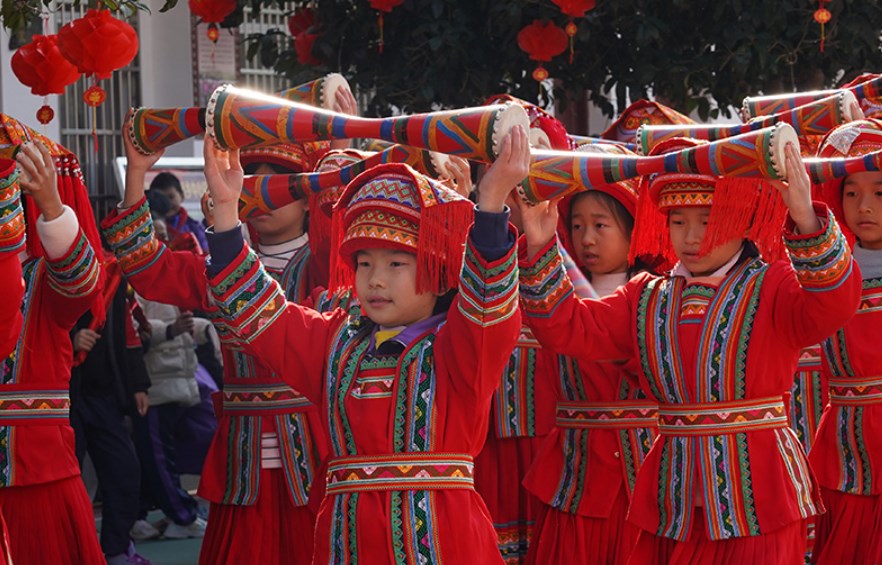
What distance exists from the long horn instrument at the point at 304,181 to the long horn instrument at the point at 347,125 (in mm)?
755

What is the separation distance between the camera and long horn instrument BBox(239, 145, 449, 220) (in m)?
4.64

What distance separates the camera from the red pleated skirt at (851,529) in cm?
508

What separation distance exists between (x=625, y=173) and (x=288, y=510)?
5.43ft

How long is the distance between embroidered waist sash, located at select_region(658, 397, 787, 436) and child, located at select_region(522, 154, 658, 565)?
0.50 m

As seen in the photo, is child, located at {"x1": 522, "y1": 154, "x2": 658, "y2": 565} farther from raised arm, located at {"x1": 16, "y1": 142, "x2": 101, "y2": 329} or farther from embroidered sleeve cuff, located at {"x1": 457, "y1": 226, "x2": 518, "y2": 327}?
raised arm, located at {"x1": 16, "y1": 142, "x2": 101, "y2": 329}

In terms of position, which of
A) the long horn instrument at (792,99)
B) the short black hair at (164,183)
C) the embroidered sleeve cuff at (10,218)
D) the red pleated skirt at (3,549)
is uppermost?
the long horn instrument at (792,99)

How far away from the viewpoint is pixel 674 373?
172 inches

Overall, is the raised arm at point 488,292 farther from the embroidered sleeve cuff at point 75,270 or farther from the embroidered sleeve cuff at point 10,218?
the embroidered sleeve cuff at point 75,270

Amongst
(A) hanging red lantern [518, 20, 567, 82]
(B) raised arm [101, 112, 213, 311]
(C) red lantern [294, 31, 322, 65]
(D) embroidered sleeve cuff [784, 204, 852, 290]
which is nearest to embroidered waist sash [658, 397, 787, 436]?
(D) embroidered sleeve cuff [784, 204, 852, 290]

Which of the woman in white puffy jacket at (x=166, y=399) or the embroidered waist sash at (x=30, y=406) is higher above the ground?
the embroidered waist sash at (x=30, y=406)

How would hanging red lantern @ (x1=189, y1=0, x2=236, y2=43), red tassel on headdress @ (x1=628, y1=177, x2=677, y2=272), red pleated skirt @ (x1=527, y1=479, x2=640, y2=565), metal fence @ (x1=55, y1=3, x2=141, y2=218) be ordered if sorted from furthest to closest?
metal fence @ (x1=55, y1=3, x2=141, y2=218) < hanging red lantern @ (x1=189, y1=0, x2=236, y2=43) < red pleated skirt @ (x1=527, y1=479, x2=640, y2=565) < red tassel on headdress @ (x1=628, y1=177, x2=677, y2=272)

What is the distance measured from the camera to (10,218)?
3643mm

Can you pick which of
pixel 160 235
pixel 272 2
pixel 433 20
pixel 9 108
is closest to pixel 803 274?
pixel 433 20

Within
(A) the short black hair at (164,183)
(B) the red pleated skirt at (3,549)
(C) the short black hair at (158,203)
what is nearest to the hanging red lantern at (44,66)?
(B) the red pleated skirt at (3,549)
